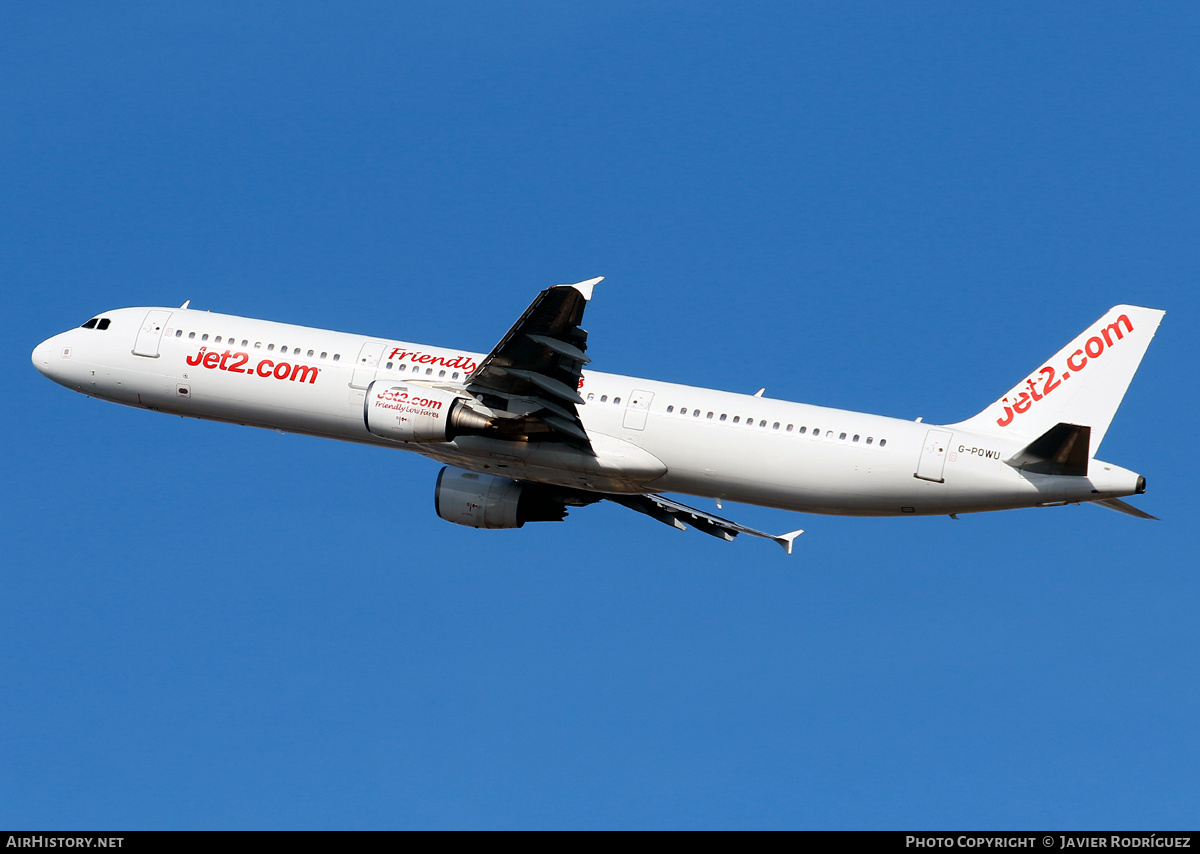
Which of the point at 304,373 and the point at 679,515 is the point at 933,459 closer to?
the point at 679,515

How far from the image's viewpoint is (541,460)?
37062mm

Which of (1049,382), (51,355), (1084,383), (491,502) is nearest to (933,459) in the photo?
(1049,382)

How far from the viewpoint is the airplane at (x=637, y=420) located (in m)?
34.8

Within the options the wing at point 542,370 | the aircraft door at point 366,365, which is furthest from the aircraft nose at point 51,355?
the wing at point 542,370

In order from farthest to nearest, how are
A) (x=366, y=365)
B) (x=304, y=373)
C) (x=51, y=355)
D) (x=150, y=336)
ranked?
1. (x=51, y=355)
2. (x=150, y=336)
3. (x=304, y=373)
4. (x=366, y=365)

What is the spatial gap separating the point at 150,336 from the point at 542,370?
13336 mm

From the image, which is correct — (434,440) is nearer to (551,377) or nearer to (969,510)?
(551,377)

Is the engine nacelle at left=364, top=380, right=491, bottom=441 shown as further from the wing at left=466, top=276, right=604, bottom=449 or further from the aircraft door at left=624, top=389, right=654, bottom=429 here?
the aircraft door at left=624, top=389, right=654, bottom=429

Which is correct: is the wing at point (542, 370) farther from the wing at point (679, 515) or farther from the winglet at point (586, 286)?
the wing at point (679, 515)

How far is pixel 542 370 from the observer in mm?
35594

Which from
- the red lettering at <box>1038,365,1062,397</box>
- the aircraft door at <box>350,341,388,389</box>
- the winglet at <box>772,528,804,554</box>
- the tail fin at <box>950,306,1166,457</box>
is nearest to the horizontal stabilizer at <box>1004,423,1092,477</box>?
the tail fin at <box>950,306,1166,457</box>

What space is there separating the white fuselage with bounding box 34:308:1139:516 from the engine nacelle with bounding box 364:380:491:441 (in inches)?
36.2

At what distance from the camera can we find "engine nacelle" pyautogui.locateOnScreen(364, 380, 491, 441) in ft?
118
